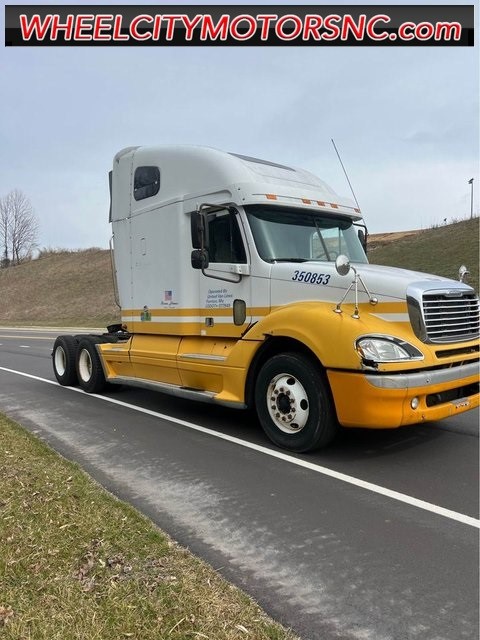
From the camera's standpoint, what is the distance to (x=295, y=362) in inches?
205

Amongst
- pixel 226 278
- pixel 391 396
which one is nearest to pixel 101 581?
pixel 391 396

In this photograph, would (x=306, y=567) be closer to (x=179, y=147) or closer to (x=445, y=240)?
(x=179, y=147)

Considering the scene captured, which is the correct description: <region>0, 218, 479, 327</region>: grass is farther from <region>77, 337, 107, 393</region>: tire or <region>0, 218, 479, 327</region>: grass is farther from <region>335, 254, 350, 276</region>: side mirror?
<region>335, 254, 350, 276</region>: side mirror

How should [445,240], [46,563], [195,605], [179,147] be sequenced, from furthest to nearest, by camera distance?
[445,240] → [179,147] → [46,563] → [195,605]

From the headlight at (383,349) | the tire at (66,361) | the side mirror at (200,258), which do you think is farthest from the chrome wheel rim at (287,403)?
the tire at (66,361)

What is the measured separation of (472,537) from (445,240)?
30.6 m

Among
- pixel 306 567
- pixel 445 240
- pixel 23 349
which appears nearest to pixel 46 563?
pixel 306 567

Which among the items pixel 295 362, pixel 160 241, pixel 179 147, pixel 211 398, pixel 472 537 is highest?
pixel 179 147

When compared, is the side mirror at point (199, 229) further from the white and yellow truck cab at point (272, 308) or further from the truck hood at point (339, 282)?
the truck hood at point (339, 282)

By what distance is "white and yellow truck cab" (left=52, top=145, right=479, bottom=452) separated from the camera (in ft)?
15.7

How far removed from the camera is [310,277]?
18.1 feet

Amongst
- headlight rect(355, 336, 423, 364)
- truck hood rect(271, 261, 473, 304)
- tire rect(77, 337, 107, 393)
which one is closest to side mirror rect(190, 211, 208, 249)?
truck hood rect(271, 261, 473, 304)

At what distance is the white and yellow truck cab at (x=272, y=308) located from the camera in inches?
188

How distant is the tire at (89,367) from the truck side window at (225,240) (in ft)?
10.8
